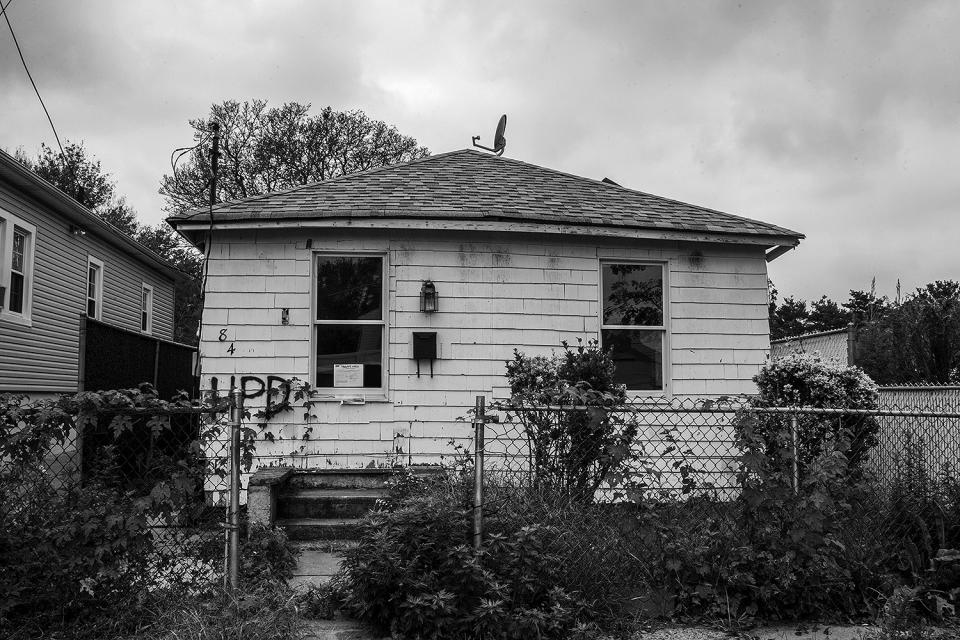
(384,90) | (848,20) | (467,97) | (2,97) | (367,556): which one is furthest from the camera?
(384,90)

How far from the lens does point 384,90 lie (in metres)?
27.2

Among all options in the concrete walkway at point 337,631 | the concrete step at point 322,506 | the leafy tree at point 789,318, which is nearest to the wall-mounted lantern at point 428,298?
the concrete step at point 322,506

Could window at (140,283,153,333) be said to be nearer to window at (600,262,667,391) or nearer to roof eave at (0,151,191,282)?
roof eave at (0,151,191,282)

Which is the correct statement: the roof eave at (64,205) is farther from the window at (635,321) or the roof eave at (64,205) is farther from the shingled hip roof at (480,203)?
the window at (635,321)

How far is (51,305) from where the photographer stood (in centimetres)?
1276

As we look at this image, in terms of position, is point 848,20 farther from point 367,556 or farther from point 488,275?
point 367,556

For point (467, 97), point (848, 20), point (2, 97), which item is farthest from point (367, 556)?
point (467, 97)

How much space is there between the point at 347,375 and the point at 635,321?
3.36 m

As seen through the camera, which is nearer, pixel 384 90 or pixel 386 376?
pixel 386 376

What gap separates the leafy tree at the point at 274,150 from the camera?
27.3 m

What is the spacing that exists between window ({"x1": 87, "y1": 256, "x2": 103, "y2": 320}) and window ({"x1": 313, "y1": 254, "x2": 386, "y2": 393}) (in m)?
10.2

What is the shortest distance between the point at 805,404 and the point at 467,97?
12.7 m

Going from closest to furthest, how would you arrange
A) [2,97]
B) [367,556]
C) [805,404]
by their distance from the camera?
[367,556] → [805,404] → [2,97]

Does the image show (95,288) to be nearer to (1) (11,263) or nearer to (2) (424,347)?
(1) (11,263)
